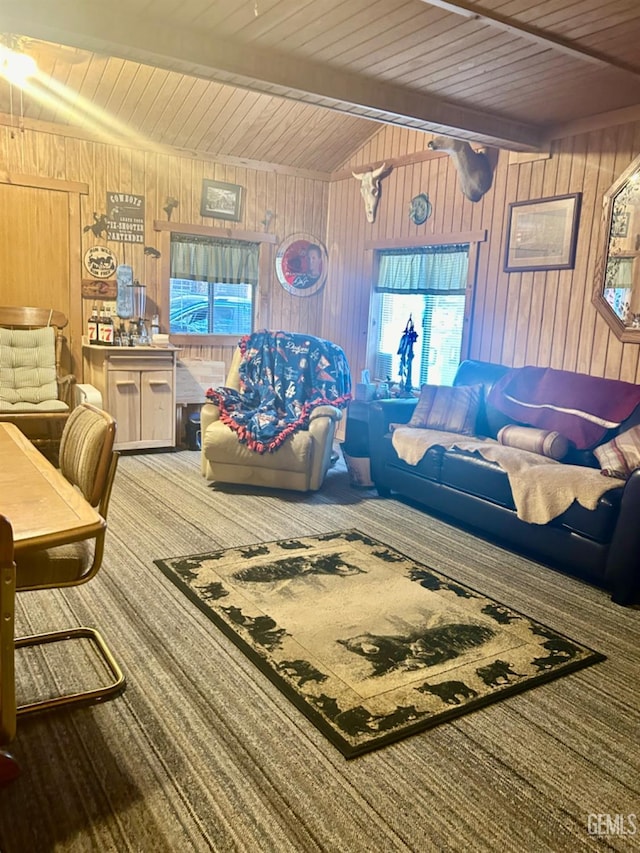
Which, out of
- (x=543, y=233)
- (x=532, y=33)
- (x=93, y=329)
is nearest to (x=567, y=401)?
(x=543, y=233)

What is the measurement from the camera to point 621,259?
4.01 m

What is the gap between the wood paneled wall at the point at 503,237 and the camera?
413cm

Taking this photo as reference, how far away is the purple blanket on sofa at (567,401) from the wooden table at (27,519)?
2.92 metres

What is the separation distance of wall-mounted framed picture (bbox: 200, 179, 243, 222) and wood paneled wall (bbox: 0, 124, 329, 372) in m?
0.05

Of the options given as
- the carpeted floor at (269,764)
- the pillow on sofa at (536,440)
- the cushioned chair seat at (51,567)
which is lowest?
the carpeted floor at (269,764)

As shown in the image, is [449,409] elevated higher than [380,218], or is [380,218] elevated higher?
[380,218]

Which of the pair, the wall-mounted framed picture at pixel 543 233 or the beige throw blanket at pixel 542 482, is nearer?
the beige throw blanket at pixel 542 482

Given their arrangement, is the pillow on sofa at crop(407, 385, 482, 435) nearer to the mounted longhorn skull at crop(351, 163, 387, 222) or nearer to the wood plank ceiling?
the wood plank ceiling

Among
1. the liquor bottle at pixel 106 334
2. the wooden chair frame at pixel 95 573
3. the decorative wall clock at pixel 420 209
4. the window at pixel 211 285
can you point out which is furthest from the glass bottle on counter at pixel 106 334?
the wooden chair frame at pixel 95 573

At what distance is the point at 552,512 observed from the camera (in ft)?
10.7

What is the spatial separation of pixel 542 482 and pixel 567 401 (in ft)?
2.82

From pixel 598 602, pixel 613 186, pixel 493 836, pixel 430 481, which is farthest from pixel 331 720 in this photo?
pixel 613 186

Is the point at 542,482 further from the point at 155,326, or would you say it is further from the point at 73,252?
the point at 73,252

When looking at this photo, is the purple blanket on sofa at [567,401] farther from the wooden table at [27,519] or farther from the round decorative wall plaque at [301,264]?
the wooden table at [27,519]
